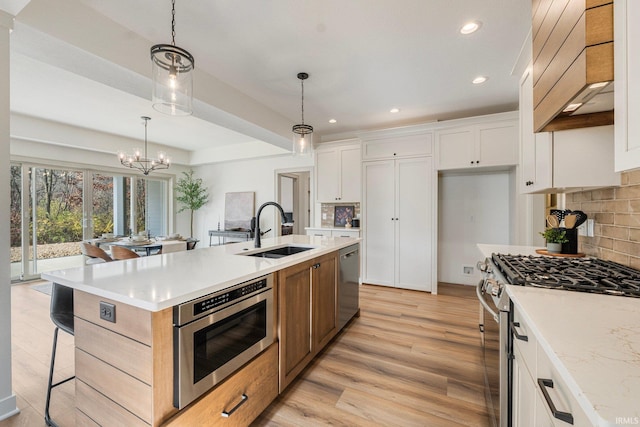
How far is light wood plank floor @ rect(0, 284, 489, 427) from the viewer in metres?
1.63

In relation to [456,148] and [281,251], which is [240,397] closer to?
[281,251]

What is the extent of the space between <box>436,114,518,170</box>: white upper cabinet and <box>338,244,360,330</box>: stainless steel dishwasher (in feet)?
6.71

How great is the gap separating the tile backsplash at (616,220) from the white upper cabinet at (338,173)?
2942 mm

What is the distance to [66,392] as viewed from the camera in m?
1.83

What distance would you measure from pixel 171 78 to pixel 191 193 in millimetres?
5679

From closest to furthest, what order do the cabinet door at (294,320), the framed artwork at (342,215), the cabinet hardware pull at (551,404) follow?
the cabinet hardware pull at (551,404)
the cabinet door at (294,320)
the framed artwork at (342,215)

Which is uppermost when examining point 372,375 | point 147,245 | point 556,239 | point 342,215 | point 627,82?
point 627,82

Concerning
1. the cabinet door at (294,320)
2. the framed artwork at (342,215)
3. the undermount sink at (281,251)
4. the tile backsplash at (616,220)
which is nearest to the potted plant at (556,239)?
the tile backsplash at (616,220)

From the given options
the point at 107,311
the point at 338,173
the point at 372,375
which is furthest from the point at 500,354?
the point at 338,173

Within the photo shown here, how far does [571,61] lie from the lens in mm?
1149

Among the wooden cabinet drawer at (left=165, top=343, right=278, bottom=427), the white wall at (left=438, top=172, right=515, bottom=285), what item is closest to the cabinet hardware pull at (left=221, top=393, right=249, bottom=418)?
the wooden cabinet drawer at (left=165, top=343, right=278, bottom=427)

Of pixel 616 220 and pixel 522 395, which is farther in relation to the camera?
pixel 616 220

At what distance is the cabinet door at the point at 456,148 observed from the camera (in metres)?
3.70

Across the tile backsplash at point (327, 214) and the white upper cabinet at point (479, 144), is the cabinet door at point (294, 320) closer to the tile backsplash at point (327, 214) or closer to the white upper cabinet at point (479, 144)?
the white upper cabinet at point (479, 144)
